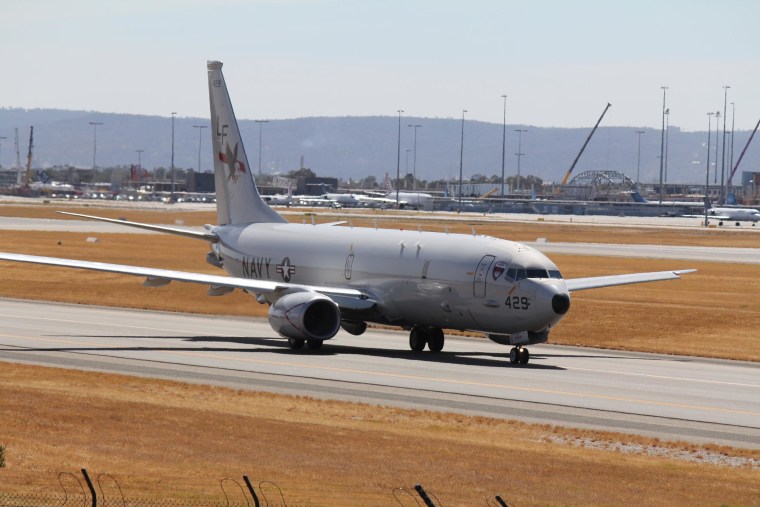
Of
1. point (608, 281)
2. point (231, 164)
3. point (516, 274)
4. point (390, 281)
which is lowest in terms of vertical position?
point (390, 281)

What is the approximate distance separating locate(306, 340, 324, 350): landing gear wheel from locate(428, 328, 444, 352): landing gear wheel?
13.6 feet

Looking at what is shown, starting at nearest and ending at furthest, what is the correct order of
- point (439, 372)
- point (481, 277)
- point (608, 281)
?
point (439, 372), point (481, 277), point (608, 281)

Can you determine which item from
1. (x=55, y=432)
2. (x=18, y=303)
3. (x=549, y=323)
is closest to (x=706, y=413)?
(x=549, y=323)

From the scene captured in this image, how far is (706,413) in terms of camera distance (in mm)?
34375

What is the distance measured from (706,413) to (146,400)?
14635 mm

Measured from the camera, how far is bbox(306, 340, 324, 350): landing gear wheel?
4619 centimetres

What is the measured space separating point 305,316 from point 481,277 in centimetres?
642

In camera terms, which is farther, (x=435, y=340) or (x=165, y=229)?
(x=165, y=229)

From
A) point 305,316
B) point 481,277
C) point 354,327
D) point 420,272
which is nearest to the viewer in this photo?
point 481,277

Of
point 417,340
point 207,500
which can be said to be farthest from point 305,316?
point 207,500

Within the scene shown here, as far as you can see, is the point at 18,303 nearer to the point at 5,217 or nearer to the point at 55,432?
the point at 55,432

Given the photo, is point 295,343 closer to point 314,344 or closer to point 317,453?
point 314,344

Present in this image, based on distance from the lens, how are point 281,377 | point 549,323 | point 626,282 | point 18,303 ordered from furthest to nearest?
point 18,303 → point 626,282 → point 549,323 → point 281,377

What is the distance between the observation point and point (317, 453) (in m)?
27.0
